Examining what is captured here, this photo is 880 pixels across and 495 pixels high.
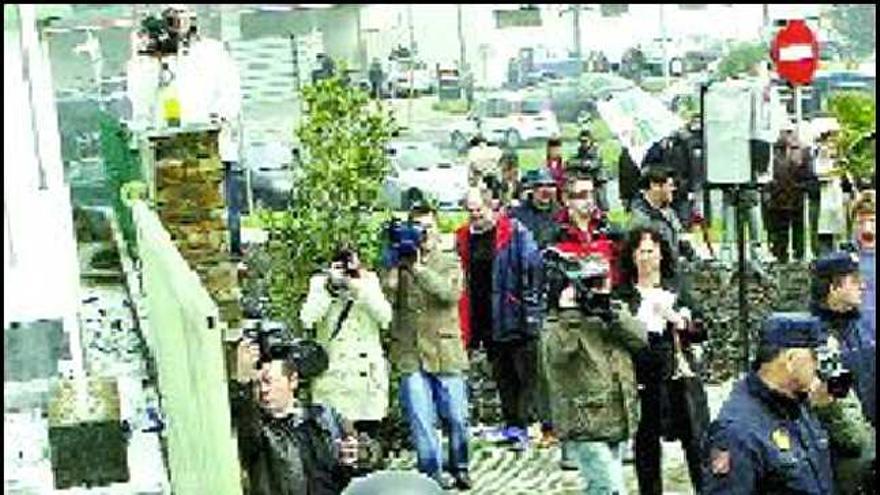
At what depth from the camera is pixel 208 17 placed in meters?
21.5

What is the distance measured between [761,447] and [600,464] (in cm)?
223

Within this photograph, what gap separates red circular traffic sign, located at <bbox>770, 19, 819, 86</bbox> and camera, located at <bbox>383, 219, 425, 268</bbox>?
5188mm

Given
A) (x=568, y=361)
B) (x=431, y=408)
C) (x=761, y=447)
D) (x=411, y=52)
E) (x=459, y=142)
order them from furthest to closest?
(x=411, y=52)
(x=459, y=142)
(x=431, y=408)
(x=568, y=361)
(x=761, y=447)

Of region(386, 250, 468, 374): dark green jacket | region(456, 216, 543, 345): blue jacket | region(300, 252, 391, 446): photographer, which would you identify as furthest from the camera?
region(456, 216, 543, 345): blue jacket

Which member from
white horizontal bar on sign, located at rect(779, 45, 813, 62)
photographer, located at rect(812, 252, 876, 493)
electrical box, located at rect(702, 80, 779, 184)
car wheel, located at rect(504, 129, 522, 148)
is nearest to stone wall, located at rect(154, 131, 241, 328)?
electrical box, located at rect(702, 80, 779, 184)

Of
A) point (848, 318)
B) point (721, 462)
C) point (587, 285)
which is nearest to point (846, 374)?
point (848, 318)

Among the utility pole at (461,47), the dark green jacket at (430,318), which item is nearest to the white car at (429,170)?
the utility pole at (461,47)

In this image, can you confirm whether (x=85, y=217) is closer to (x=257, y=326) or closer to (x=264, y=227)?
(x=264, y=227)

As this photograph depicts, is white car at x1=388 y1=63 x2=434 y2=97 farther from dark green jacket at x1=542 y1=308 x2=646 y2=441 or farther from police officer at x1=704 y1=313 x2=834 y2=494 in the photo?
police officer at x1=704 y1=313 x2=834 y2=494

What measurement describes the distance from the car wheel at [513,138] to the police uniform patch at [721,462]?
1790 cm

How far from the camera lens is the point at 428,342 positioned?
8.35 m

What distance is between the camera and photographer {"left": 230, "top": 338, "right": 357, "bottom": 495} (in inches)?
229

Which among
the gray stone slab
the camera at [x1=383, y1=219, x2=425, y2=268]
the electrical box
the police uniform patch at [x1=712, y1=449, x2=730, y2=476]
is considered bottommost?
the gray stone slab

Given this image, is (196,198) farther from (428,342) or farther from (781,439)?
(781,439)
